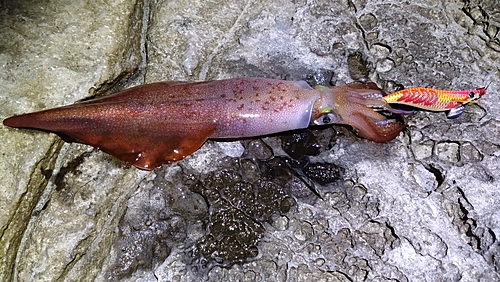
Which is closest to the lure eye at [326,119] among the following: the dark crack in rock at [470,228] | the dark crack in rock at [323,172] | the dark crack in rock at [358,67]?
the dark crack in rock at [323,172]

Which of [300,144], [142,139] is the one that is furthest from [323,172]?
[142,139]

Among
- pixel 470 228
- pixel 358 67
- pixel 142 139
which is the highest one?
pixel 358 67

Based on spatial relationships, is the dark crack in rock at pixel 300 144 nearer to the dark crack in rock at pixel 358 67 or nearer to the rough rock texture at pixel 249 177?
the rough rock texture at pixel 249 177

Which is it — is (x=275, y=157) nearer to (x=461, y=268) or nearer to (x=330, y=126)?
(x=330, y=126)

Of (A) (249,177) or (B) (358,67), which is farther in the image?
(B) (358,67)

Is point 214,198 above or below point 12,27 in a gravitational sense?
below

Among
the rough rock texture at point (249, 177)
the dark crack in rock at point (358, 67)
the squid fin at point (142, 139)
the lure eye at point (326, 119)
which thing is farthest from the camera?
the dark crack in rock at point (358, 67)

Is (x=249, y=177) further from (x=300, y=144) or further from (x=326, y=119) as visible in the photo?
(x=326, y=119)

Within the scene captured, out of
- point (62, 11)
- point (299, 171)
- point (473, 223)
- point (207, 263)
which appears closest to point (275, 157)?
point (299, 171)
